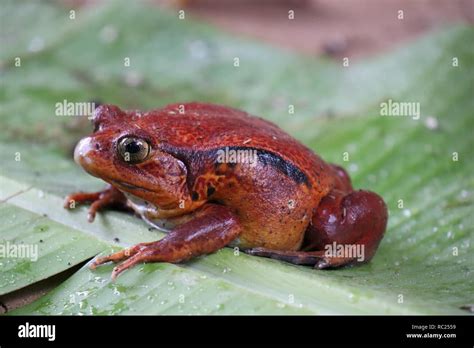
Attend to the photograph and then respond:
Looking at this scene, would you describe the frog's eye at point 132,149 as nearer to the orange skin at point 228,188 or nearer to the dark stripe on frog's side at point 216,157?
the orange skin at point 228,188

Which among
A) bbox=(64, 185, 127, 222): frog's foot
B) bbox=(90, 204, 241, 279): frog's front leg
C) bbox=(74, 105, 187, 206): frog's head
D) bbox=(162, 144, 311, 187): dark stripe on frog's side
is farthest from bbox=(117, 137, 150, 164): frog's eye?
bbox=(64, 185, 127, 222): frog's foot

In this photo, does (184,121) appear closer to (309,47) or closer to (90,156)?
(90,156)

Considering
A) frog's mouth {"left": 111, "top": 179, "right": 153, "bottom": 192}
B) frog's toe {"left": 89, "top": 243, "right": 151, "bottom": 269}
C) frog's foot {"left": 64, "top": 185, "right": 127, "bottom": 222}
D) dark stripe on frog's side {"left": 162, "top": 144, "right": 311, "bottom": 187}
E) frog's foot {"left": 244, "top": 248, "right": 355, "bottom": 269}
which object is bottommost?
frog's foot {"left": 244, "top": 248, "right": 355, "bottom": 269}

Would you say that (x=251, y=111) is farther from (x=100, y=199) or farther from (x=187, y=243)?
(x=187, y=243)

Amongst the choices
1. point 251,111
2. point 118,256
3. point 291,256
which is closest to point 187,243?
point 118,256

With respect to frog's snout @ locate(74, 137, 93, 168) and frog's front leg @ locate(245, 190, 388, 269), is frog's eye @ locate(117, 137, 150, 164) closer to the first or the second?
frog's snout @ locate(74, 137, 93, 168)
